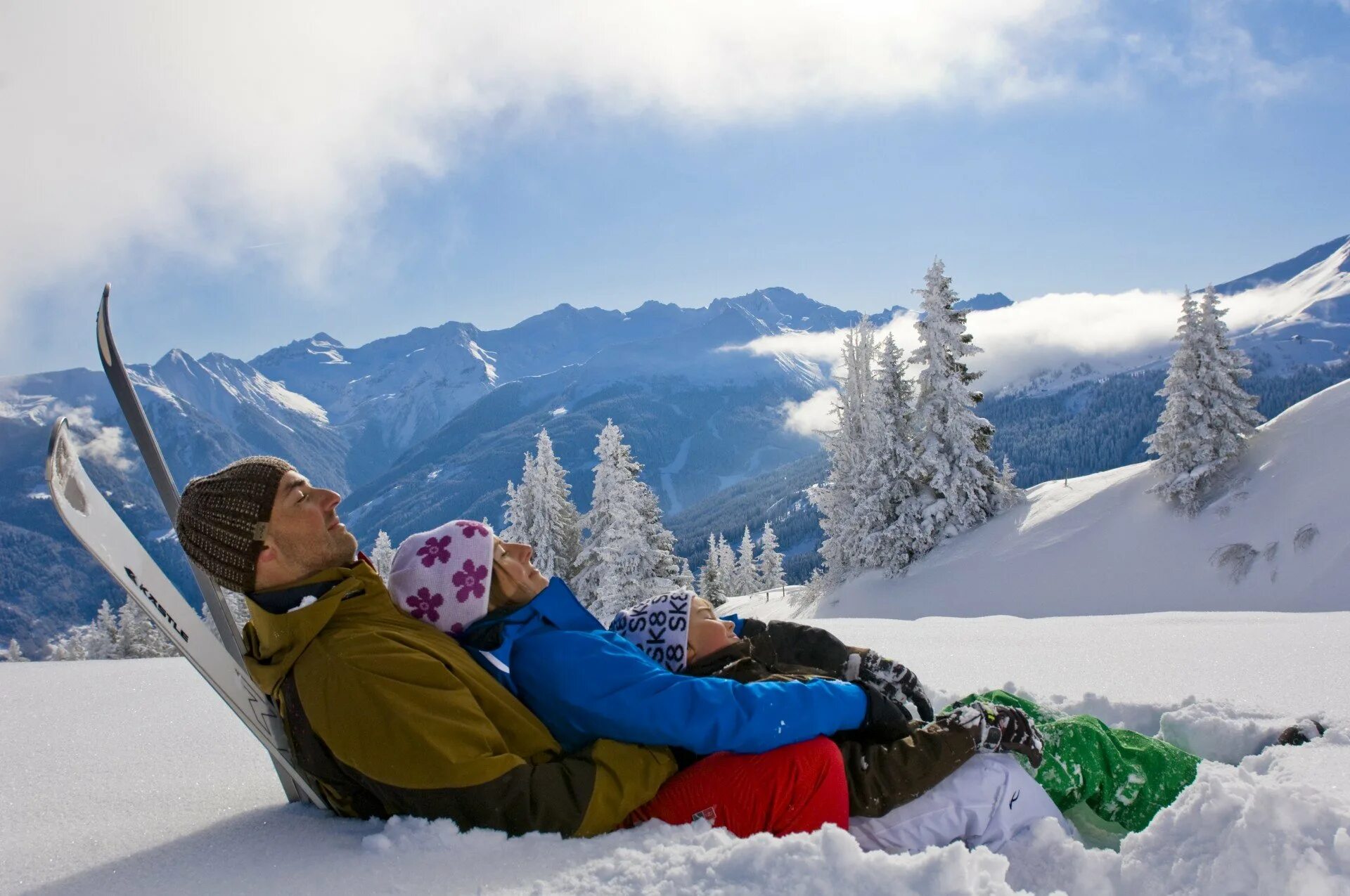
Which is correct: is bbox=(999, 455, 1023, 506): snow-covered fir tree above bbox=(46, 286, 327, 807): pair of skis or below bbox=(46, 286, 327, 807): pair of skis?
below

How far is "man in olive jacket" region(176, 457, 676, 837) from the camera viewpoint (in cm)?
216

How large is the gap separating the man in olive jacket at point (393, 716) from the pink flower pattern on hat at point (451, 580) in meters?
0.12

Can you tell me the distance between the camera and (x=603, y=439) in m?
25.6

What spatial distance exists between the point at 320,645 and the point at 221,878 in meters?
0.62

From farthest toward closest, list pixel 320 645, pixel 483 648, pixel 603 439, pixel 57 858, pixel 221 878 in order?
pixel 603 439 < pixel 483 648 < pixel 320 645 < pixel 57 858 < pixel 221 878

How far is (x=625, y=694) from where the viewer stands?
2.42 m

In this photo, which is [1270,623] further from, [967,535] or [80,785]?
[967,535]

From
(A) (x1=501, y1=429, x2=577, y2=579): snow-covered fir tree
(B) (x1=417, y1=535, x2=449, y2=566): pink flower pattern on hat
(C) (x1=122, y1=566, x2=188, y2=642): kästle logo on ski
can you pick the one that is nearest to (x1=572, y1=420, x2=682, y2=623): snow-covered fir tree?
(A) (x1=501, y1=429, x2=577, y2=579): snow-covered fir tree

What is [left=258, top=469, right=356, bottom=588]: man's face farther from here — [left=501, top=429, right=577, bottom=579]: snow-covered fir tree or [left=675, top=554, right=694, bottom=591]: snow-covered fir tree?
[left=501, top=429, right=577, bottom=579]: snow-covered fir tree

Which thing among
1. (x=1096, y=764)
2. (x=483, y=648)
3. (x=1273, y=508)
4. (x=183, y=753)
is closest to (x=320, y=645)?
(x=483, y=648)

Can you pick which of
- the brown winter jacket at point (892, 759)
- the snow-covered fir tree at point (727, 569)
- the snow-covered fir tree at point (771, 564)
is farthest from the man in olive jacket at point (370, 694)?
the snow-covered fir tree at point (771, 564)

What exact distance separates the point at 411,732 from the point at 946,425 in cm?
2685

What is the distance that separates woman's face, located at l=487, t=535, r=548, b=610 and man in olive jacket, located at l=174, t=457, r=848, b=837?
8.6 inches

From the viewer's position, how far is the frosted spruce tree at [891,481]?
27.2 metres
